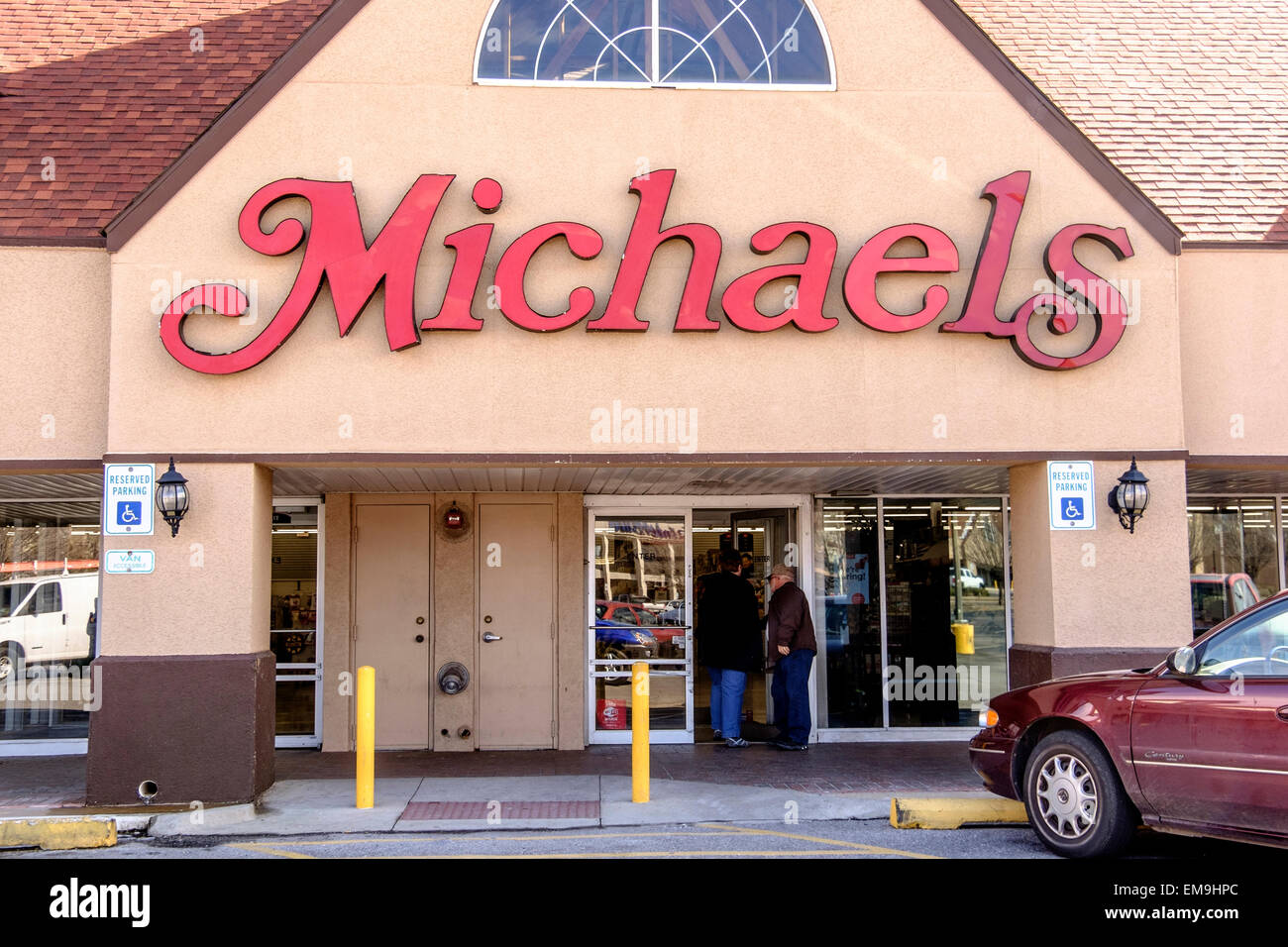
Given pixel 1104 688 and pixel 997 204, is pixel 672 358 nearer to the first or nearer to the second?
pixel 997 204

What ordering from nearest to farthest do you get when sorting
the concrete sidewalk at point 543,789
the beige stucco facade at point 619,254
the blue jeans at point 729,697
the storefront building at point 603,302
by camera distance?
the concrete sidewalk at point 543,789
the storefront building at point 603,302
the beige stucco facade at point 619,254
the blue jeans at point 729,697

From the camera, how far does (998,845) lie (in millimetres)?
7738

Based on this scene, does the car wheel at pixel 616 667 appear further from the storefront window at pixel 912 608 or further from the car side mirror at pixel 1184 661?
the car side mirror at pixel 1184 661

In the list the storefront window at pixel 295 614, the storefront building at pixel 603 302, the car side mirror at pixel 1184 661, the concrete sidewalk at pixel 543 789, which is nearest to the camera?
the car side mirror at pixel 1184 661

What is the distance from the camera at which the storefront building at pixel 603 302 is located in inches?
370

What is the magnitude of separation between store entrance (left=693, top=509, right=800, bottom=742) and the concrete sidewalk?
1.36 m

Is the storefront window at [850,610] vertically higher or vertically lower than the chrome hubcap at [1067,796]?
higher

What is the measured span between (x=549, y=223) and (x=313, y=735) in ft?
20.2

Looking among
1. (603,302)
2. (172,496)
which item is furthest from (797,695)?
(172,496)

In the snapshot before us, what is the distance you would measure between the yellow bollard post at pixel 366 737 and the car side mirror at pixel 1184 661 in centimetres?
562

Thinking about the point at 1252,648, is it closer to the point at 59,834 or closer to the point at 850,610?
the point at 850,610

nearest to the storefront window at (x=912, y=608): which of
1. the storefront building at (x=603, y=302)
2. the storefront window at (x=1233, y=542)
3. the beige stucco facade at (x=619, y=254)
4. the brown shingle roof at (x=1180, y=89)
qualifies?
the storefront building at (x=603, y=302)

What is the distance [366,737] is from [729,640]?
4231mm

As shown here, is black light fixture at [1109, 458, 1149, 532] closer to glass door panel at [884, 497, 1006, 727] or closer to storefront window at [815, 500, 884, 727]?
glass door panel at [884, 497, 1006, 727]
